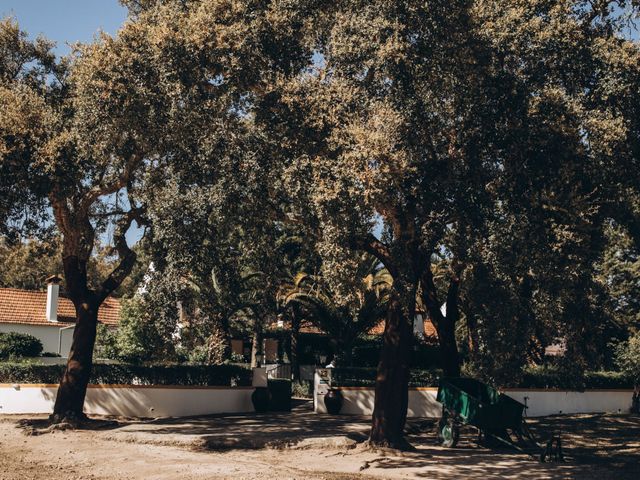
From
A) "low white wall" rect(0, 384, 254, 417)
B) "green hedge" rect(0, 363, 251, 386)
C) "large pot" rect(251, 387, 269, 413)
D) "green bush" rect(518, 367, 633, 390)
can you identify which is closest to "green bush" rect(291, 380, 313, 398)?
"large pot" rect(251, 387, 269, 413)

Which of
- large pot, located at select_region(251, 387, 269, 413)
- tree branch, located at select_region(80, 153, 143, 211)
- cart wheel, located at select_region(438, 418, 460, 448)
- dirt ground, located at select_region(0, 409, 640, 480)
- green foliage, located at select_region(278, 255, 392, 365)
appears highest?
tree branch, located at select_region(80, 153, 143, 211)

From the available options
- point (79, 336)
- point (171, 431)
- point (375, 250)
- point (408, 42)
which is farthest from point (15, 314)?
point (408, 42)

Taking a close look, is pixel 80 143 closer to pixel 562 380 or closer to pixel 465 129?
pixel 465 129

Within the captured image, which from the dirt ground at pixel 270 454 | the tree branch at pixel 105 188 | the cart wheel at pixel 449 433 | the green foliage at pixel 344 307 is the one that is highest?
the tree branch at pixel 105 188

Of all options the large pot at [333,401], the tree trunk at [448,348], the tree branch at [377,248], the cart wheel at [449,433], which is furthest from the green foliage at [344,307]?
the tree branch at [377,248]

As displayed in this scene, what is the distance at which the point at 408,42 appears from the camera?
17922 mm

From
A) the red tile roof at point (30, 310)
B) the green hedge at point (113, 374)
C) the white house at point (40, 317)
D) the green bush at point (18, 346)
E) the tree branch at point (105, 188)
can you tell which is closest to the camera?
the tree branch at point (105, 188)

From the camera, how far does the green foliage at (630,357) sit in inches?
1184

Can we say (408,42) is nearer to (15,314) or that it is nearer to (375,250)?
(375,250)

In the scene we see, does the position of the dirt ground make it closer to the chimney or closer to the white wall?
the white wall

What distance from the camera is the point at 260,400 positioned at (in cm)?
3058

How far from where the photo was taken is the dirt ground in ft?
58.8

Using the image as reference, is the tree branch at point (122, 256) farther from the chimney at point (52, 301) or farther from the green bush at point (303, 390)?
the chimney at point (52, 301)

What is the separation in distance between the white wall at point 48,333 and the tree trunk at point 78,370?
21.4 m
